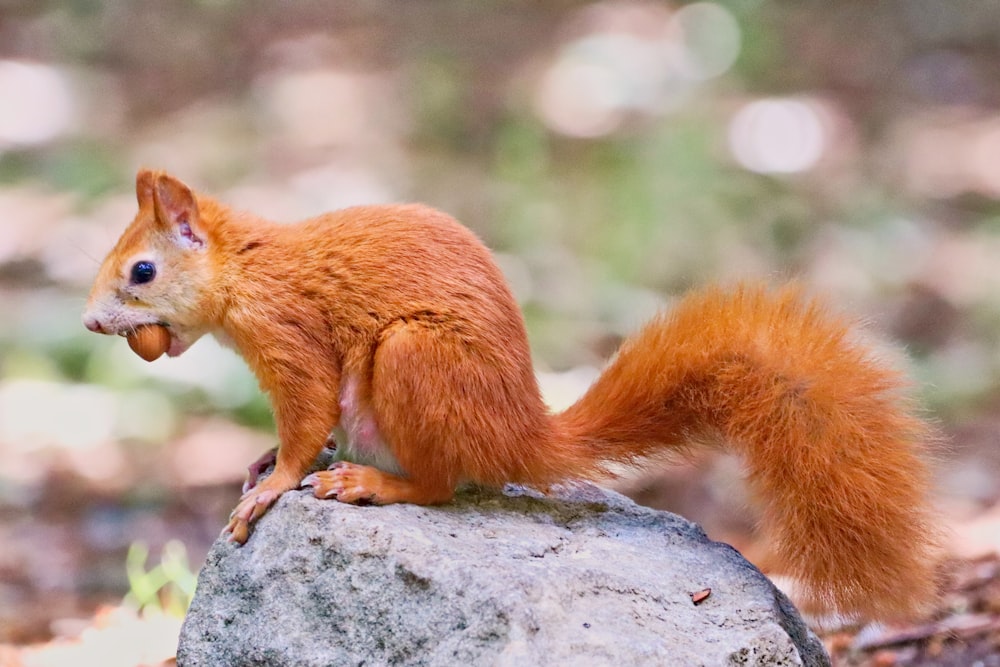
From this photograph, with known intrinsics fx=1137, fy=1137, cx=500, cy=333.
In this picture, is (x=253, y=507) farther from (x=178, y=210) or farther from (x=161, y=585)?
(x=161, y=585)

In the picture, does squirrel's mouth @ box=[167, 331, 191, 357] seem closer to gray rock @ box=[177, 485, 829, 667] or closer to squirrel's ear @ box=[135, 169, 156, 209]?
squirrel's ear @ box=[135, 169, 156, 209]

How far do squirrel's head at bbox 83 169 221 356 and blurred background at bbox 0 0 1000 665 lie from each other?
1.01 meters

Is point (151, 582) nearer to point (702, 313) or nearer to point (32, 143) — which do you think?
point (702, 313)

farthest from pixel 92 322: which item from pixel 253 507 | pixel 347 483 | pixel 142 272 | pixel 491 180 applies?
pixel 491 180

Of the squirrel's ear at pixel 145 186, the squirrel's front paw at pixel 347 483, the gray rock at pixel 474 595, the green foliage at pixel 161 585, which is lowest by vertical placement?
the green foliage at pixel 161 585

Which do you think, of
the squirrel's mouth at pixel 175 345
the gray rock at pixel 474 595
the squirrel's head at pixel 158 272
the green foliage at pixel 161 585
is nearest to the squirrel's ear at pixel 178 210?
the squirrel's head at pixel 158 272

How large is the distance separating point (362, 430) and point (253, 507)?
0.25 metres

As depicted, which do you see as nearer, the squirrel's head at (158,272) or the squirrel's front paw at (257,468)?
the squirrel's head at (158,272)

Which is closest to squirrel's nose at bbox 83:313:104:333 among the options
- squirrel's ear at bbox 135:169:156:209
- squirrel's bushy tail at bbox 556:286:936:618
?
squirrel's ear at bbox 135:169:156:209

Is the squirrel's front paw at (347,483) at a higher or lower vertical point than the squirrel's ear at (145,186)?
lower

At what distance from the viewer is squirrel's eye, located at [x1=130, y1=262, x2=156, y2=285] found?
2168 mm

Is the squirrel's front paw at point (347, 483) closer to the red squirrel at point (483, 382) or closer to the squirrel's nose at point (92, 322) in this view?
the red squirrel at point (483, 382)

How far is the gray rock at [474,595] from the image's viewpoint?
5.93ft

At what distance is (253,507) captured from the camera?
7.00ft
